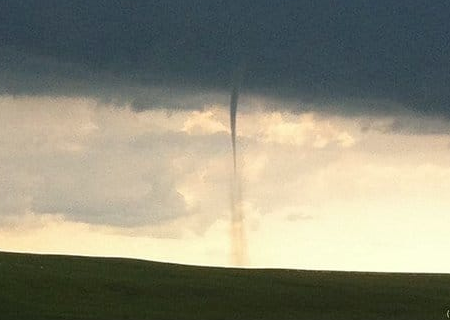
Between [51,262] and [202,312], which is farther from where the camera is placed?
[51,262]

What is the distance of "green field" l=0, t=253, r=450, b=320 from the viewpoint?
61.8 m

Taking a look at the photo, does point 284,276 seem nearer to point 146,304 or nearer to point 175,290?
point 175,290

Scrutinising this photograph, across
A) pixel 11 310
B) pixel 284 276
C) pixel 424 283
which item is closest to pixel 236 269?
pixel 284 276

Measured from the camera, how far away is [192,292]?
2913 inches

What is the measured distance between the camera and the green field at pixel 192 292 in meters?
61.8

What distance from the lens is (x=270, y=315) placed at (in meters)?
61.6

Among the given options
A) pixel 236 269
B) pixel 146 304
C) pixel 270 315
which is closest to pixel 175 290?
pixel 146 304

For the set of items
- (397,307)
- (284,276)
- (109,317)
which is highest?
(284,276)

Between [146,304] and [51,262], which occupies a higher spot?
[51,262]

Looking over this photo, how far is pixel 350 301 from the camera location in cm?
7362

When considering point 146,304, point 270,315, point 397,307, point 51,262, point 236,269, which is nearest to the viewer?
point 270,315

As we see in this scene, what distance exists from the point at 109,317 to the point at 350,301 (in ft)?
67.5

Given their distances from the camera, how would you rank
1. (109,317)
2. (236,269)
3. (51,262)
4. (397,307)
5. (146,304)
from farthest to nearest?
(236,269), (51,262), (397,307), (146,304), (109,317)

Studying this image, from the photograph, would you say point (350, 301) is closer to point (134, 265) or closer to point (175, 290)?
point (175, 290)
